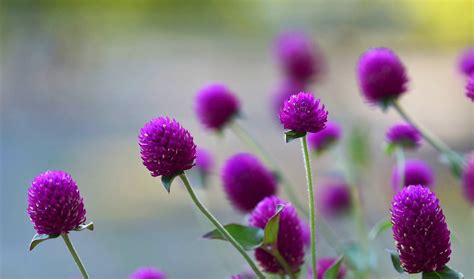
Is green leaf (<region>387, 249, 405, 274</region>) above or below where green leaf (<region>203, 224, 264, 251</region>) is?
below

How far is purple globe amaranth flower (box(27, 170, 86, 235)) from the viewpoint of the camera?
38 cm

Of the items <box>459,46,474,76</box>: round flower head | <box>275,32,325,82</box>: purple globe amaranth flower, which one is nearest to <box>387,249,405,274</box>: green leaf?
<box>459,46,474,76</box>: round flower head

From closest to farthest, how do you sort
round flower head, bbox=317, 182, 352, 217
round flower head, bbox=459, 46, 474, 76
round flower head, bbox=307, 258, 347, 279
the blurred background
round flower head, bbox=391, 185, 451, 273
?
round flower head, bbox=391, 185, 451, 273
round flower head, bbox=307, 258, 347, 279
round flower head, bbox=459, 46, 474, 76
round flower head, bbox=317, 182, 352, 217
the blurred background

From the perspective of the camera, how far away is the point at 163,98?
399cm

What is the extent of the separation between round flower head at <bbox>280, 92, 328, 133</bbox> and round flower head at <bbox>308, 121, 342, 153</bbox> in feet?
0.89

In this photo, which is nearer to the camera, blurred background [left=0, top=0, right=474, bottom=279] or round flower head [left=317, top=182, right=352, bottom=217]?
round flower head [left=317, top=182, right=352, bottom=217]

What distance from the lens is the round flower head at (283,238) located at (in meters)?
0.43

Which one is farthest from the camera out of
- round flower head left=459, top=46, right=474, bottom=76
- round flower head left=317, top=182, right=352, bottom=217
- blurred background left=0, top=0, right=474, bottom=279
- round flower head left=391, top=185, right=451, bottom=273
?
blurred background left=0, top=0, right=474, bottom=279

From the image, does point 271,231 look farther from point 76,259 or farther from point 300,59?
point 300,59

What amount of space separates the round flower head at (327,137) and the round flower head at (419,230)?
0.30 meters

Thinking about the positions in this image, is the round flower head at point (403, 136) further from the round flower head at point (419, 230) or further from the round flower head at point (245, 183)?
the round flower head at point (419, 230)

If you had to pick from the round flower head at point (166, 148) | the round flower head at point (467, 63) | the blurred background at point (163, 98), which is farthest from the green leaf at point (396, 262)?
the blurred background at point (163, 98)

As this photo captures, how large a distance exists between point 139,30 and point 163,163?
521 cm

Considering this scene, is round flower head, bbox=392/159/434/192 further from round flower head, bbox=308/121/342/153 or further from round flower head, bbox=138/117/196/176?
round flower head, bbox=138/117/196/176
